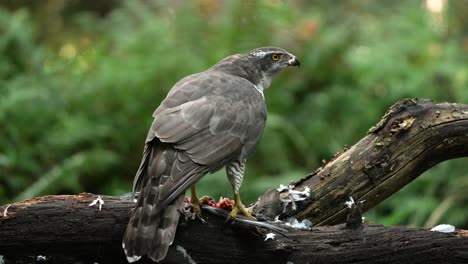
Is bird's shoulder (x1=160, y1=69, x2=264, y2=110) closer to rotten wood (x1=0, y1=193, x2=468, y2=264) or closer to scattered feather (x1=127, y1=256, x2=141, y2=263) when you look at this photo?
rotten wood (x1=0, y1=193, x2=468, y2=264)

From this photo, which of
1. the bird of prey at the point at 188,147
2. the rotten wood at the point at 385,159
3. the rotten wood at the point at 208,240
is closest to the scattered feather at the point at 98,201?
the rotten wood at the point at 208,240

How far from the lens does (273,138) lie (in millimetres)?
7129

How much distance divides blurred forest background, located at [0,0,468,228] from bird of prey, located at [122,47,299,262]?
2271mm

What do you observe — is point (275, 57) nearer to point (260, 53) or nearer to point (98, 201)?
point (260, 53)

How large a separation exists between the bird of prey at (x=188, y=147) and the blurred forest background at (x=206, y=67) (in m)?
2.27

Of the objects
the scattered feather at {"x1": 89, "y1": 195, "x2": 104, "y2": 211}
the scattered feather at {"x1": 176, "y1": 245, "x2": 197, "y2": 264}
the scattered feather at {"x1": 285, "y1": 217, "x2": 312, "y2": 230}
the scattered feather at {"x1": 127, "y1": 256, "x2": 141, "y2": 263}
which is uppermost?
Result: the scattered feather at {"x1": 285, "y1": 217, "x2": 312, "y2": 230}

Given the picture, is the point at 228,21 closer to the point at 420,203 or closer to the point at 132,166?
the point at 132,166

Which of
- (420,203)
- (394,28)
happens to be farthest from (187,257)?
(394,28)

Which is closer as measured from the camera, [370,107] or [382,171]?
[382,171]

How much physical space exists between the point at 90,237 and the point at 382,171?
5.71ft

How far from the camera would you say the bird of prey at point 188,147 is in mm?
3432

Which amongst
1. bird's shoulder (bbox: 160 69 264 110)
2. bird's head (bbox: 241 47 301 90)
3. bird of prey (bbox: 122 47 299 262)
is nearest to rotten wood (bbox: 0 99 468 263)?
bird of prey (bbox: 122 47 299 262)

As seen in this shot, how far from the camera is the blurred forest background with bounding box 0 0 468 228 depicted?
6.66 m

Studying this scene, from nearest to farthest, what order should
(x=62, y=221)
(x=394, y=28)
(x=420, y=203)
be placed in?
(x=62, y=221) < (x=420, y=203) < (x=394, y=28)
